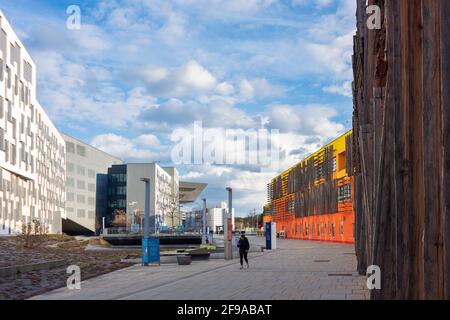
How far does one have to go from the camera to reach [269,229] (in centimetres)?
4184

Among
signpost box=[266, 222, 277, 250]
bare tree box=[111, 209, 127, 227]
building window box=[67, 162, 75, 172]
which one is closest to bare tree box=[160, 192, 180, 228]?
bare tree box=[111, 209, 127, 227]

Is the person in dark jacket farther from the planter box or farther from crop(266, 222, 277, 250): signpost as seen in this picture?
crop(266, 222, 277, 250): signpost

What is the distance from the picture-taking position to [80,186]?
119750mm

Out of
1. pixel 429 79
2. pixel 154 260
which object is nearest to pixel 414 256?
pixel 429 79

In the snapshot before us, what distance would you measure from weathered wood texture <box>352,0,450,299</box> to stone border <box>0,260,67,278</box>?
13578 mm

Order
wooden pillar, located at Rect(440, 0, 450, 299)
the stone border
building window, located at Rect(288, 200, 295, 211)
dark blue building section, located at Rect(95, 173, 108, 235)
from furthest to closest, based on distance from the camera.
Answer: dark blue building section, located at Rect(95, 173, 108, 235), building window, located at Rect(288, 200, 295, 211), the stone border, wooden pillar, located at Rect(440, 0, 450, 299)

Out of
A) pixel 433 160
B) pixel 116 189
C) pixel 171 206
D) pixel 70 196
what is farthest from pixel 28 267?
pixel 116 189

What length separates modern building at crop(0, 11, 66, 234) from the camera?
2172 inches

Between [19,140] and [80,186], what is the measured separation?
5988 centimetres

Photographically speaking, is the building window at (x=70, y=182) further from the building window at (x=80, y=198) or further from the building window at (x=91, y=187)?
the building window at (x=91, y=187)

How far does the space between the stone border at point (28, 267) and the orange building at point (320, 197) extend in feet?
55.2

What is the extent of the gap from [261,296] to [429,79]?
8.03 metres

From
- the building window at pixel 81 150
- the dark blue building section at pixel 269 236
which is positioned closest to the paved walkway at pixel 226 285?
the dark blue building section at pixel 269 236

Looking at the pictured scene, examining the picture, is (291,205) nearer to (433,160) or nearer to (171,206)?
(171,206)
